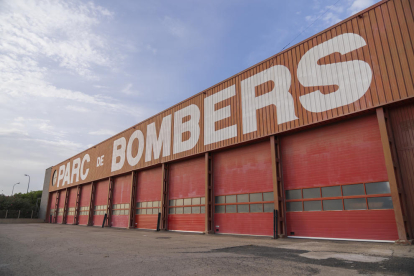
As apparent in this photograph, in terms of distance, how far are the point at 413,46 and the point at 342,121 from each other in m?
4.39

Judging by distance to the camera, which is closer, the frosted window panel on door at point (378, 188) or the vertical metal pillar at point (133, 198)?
the frosted window panel on door at point (378, 188)

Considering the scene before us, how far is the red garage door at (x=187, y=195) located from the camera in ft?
68.9

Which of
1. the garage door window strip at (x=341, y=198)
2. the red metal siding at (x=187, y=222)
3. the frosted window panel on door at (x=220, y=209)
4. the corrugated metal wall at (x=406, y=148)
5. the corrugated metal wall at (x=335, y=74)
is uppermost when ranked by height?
the corrugated metal wall at (x=335, y=74)

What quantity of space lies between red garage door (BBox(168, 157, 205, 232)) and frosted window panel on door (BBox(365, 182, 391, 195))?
1165 cm

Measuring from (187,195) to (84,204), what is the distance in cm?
2353

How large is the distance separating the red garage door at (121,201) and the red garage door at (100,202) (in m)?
2.47

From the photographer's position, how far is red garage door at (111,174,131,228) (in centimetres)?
2916

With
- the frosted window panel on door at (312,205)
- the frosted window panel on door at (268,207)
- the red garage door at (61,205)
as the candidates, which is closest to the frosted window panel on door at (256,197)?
the frosted window panel on door at (268,207)

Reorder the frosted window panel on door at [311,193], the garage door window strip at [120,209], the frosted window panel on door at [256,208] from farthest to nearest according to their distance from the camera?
the garage door window strip at [120,209]
the frosted window panel on door at [256,208]
the frosted window panel on door at [311,193]

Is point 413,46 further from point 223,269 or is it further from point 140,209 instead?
point 140,209

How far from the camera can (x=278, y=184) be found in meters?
15.8

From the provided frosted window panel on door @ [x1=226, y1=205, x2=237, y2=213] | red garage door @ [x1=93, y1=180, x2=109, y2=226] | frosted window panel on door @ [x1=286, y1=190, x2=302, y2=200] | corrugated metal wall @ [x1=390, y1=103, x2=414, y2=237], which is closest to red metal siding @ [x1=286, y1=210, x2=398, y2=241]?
corrugated metal wall @ [x1=390, y1=103, x2=414, y2=237]

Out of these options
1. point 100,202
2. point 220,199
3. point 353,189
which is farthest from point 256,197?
point 100,202

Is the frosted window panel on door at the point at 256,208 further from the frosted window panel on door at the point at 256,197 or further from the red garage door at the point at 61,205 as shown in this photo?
the red garage door at the point at 61,205
